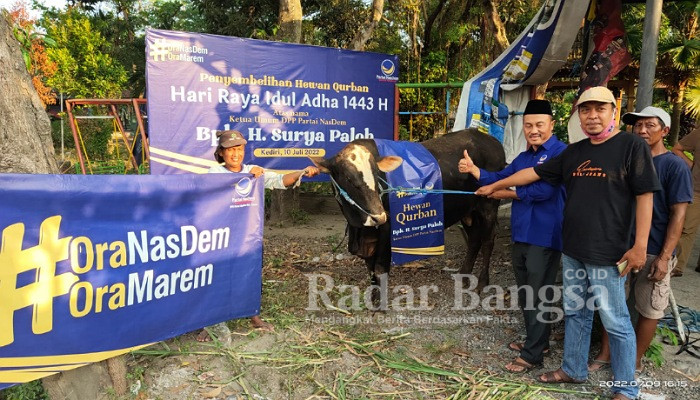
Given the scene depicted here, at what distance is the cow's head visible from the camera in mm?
4371

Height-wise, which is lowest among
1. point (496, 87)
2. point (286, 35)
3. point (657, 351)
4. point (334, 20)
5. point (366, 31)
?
point (657, 351)

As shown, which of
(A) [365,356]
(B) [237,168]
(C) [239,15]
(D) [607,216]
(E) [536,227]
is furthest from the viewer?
(C) [239,15]

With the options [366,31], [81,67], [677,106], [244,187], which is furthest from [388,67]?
[81,67]

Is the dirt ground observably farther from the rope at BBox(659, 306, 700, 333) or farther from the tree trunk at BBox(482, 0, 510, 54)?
the tree trunk at BBox(482, 0, 510, 54)

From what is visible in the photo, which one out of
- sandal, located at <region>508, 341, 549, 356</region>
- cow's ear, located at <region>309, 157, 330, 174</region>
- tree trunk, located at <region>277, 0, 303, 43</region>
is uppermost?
tree trunk, located at <region>277, 0, 303, 43</region>

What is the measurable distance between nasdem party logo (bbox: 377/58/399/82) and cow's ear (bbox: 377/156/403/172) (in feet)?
10.8

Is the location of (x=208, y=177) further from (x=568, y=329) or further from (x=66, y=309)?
(x=568, y=329)

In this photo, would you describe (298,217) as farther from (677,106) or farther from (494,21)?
(677,106)

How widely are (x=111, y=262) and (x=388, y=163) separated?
8.40 feet

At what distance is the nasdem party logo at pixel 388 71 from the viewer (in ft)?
24.7

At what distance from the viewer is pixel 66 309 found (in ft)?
9.23

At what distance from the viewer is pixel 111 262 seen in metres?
2.98

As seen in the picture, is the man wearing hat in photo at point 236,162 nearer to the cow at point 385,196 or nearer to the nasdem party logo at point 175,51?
the cow at point 385,196

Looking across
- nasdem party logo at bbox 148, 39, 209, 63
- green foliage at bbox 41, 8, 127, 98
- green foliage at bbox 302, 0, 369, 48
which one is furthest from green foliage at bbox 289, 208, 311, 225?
green foliage at bbox 41, 8, 127, 98
